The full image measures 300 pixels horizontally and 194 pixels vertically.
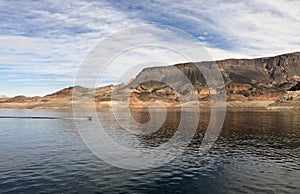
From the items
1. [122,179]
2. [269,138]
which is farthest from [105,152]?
[269,138]

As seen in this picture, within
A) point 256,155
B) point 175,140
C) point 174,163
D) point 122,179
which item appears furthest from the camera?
point 175,140

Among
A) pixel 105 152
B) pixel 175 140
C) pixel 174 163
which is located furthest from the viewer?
pixel 175 140

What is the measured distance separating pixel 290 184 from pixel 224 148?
89.6 feet

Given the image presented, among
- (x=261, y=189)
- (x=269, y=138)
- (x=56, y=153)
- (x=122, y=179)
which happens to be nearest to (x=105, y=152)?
(x=56, y=153)

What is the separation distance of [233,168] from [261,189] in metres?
10.7

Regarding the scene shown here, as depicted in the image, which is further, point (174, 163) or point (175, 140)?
point (175, 140)

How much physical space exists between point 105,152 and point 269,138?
47281mm

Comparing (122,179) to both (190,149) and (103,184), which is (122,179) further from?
(190,149)

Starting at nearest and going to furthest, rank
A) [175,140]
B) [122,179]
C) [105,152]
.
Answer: [122,179], [105,152], [175,140]

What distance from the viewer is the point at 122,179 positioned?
4031 cm

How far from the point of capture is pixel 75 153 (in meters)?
59.8

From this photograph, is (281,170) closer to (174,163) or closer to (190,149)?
(174,163)

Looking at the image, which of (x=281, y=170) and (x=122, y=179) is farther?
(x=281, y=170)

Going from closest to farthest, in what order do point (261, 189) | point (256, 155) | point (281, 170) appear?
point (261, 189) < point (281, 170) < point (256, 155)
